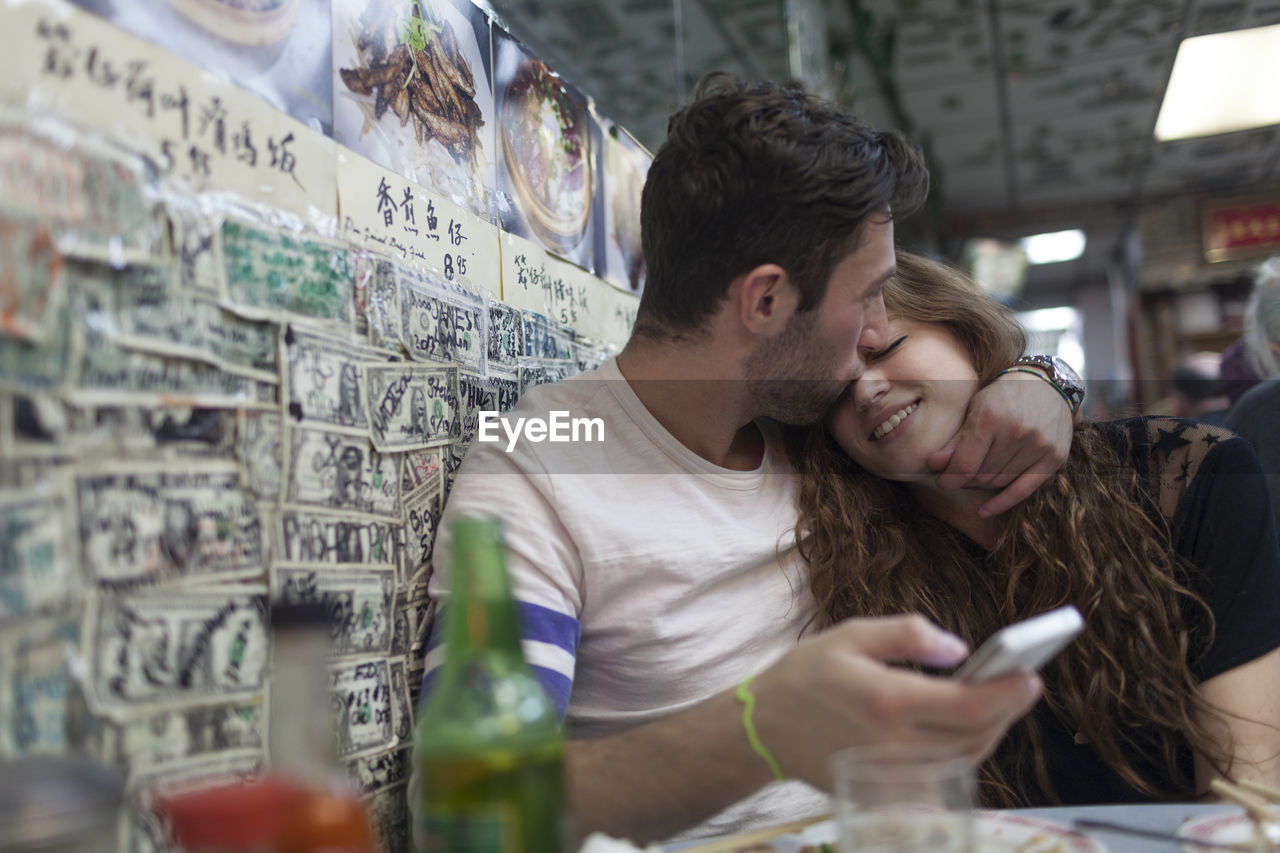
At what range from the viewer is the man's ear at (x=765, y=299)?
140cm

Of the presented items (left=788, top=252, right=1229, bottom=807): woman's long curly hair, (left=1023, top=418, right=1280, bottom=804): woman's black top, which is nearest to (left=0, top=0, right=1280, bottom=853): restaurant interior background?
(left=788, top=252, right=1229, bottom=807): woman's long curly hair

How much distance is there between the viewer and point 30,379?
714 millimetres

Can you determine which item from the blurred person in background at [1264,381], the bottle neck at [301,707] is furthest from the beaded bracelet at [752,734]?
the blurred person in background at [1264,381]

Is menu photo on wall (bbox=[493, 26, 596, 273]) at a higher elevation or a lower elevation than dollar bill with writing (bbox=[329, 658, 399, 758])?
higher

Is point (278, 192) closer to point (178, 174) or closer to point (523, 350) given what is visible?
point (178, 174)

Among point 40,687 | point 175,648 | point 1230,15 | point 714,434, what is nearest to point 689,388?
point 714,434

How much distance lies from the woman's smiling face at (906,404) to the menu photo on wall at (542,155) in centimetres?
63

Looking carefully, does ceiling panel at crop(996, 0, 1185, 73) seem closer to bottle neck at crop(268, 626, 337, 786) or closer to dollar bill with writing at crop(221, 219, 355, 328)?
dollar bill with writing at crop(221, 219, 355, 328)

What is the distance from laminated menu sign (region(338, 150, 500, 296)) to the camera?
1.14 m

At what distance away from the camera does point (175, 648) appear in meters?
0.82

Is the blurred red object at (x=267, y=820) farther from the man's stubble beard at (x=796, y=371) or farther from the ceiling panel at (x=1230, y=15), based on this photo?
the ceiling panel at (x=1230, y=15)

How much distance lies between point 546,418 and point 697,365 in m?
0.27

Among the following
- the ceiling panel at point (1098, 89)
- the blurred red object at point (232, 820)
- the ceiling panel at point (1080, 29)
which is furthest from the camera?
the ceiling panel at point (1098, 89)

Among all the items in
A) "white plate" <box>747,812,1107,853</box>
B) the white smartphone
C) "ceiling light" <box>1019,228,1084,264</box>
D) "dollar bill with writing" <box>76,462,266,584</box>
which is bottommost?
"white plate" <box>747,812,1107,853</box>
